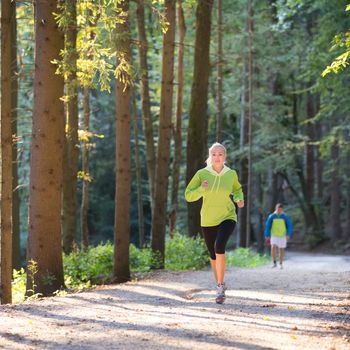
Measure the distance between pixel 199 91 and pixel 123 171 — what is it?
6.64 m

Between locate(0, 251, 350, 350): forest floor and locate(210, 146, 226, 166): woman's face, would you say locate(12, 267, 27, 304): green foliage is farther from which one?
locate(210, 146, 226, 166): woman's face

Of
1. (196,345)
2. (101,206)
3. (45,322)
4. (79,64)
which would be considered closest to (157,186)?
(79,64)

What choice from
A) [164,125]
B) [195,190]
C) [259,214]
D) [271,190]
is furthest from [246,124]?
[195,190]

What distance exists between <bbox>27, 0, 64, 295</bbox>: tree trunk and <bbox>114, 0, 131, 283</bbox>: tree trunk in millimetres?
2159

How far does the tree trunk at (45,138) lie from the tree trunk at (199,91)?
888cm

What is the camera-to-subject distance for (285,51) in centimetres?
3381

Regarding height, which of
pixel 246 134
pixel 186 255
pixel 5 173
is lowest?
pixel 186 255

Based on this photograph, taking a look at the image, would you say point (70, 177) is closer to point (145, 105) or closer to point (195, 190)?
point (145, 105)

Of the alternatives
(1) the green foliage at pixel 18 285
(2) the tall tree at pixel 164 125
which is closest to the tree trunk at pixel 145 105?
(2) the tall tree at pixel 164 125

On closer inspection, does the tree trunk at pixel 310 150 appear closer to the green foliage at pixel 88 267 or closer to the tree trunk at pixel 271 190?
the tree trunk at pixel 271 190

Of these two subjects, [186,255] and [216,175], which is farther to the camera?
[186,255]

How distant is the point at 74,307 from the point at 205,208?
2.23m

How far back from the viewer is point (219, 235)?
9.33 meters

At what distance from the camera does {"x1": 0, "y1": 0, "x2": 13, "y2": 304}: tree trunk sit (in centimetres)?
1265
